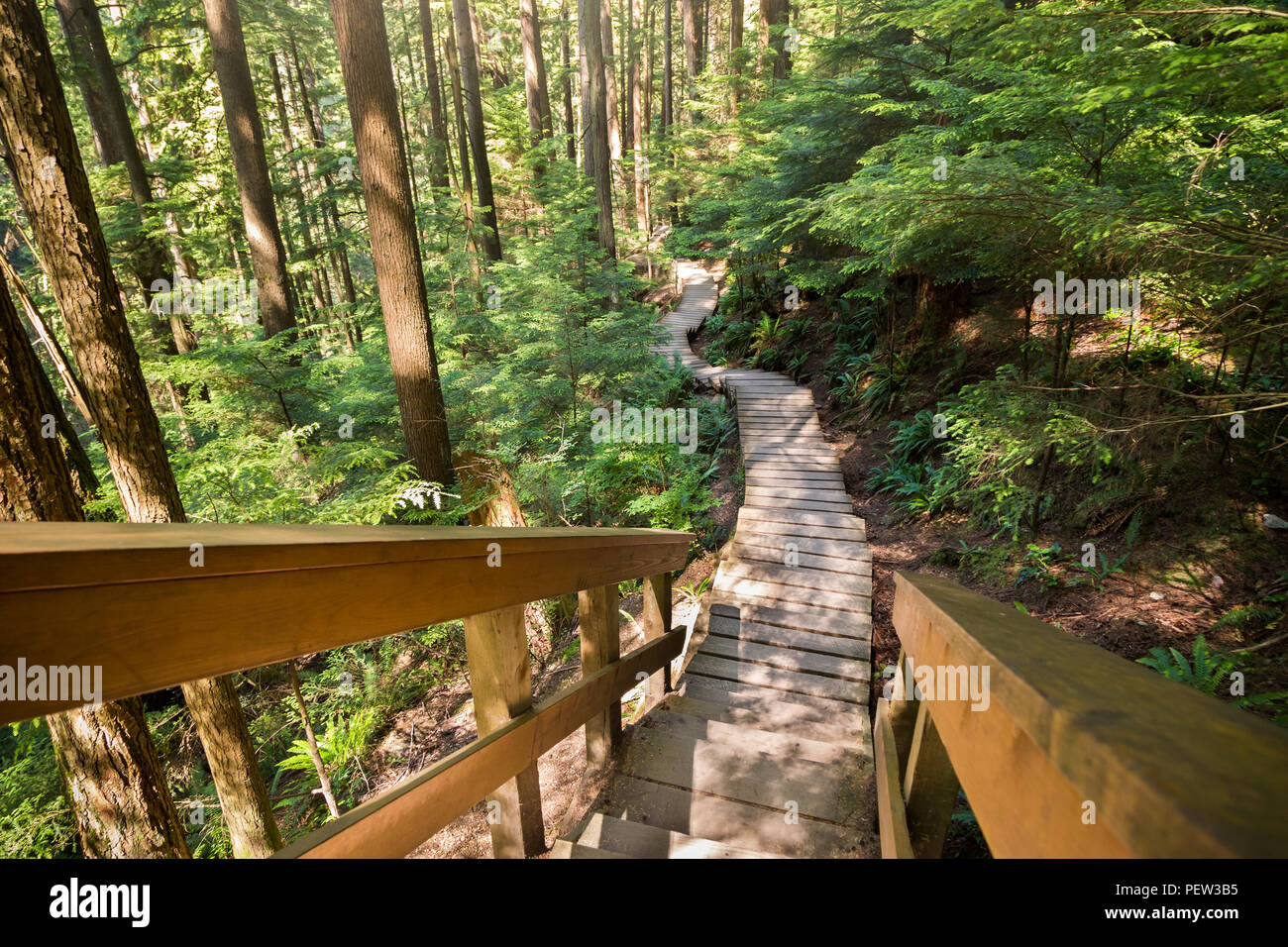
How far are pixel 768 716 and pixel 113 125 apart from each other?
1401 cm

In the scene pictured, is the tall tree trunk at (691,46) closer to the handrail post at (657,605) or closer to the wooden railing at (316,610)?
the handrail post at (657,605)

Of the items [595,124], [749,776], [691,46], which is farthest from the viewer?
[691,46]

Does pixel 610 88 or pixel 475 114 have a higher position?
pixel 610 88

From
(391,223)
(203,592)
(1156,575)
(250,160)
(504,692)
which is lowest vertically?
(1156,575)

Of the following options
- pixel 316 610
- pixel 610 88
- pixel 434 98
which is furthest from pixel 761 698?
pixel 610 88

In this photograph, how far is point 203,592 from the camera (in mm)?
843

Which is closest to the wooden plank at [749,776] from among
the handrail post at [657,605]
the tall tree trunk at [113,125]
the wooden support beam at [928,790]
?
the handrail post at [657,605]

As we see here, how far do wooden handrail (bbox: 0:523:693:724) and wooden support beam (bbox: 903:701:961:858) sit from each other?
134cm

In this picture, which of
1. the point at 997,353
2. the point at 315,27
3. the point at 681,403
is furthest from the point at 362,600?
the point at 315,27

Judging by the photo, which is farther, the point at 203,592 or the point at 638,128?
the point at 638,128

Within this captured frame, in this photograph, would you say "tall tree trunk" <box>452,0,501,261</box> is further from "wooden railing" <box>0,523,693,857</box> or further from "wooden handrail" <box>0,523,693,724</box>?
"wooden handrail" <box>0,523,693,724</box>

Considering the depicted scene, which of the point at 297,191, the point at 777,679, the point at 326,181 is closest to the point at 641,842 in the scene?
the point at 777,679

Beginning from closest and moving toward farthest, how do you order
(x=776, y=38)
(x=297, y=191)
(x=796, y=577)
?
(x=796, y=577)
(x=776, y=38)
(x=297, y=191)

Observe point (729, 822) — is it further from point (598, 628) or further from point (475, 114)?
point (475, 114)
